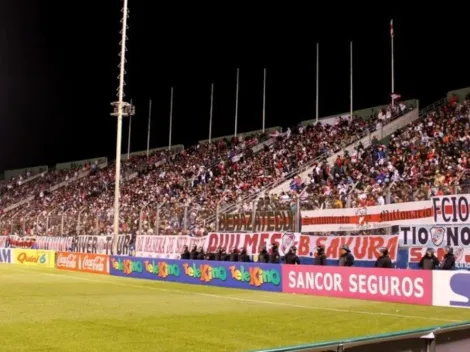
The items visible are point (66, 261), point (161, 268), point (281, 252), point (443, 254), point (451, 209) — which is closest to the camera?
point (451, 209)

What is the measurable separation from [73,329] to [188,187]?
2965 cm

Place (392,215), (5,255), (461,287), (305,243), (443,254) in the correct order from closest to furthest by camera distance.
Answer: (461,287), (443,254), (392,215), (305,243), (5,255)

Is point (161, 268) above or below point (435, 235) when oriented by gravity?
below

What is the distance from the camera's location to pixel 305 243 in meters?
23.7

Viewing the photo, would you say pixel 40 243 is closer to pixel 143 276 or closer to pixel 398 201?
pixel 143 276

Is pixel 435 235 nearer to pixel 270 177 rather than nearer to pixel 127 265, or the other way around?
pixel 127 265

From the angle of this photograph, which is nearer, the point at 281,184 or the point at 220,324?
the point at 220,324

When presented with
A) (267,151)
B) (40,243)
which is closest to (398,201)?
(267,151)

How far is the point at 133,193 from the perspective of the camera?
1827 inches

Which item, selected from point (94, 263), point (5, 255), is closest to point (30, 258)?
point (5, 255)

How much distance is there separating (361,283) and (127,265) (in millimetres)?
14639

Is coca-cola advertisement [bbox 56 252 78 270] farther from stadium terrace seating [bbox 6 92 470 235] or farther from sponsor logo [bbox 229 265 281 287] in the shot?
sponsor logo [bbox 229 265 281 287]

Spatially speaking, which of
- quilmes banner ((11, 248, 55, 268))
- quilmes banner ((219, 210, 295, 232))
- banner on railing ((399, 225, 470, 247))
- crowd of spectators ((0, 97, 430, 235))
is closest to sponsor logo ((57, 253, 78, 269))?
quilmes banner ((11, 248, 55, 268))

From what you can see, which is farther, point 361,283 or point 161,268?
point 161,268
